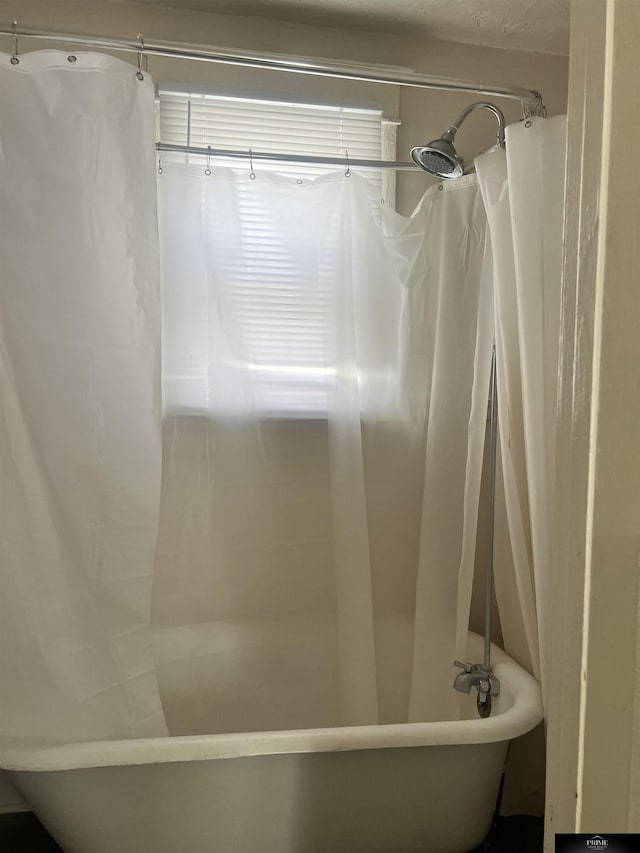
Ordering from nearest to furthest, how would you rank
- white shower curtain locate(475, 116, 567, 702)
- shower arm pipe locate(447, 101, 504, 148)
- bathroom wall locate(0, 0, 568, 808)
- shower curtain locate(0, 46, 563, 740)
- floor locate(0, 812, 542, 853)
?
shower curtain locate(0, 46, 563, 740) < white shower curtain locate(475, 116, 567, 702) < shower arm pipe locate(447, 101, 504, 148) < floor locate(0, 812, 542, 853) < bathroom wall locate(0, 0, 568, 808)

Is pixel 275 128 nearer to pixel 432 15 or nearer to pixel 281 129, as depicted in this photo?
pixel 281 129

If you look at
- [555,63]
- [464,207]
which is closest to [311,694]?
[464,207]

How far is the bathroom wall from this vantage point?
6.08ft

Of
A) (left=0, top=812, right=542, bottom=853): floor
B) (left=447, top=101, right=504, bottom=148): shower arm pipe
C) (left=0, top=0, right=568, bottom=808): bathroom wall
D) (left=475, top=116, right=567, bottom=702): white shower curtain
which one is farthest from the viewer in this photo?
(left=0, top=0, right=568, bottom=808): bathroom wall

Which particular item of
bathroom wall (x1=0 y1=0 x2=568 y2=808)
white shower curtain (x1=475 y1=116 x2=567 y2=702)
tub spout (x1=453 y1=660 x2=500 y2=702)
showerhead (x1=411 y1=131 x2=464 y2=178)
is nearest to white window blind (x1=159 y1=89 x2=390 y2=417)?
bathroom wall (x1=0 y1=0 x2=568 y2=808)

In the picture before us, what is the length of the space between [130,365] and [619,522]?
1127 mm

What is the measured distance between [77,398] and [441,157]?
0.97 m

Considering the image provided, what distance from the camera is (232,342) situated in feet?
5.83

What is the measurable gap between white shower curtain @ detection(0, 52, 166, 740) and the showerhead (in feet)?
1.98

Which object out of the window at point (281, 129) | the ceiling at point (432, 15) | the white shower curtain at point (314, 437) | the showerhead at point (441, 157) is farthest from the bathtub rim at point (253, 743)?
the ceiling at point (432, 15)

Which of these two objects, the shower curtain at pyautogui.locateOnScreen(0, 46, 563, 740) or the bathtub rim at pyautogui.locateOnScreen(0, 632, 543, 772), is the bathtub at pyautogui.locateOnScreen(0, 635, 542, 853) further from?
the shower curtain at pyautogui.locateOnScreen(0, 46, 563, 740)

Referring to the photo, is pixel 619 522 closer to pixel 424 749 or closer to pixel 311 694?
pixel 424 749

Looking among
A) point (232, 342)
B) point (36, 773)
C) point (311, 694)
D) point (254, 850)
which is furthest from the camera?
point (311, 694)

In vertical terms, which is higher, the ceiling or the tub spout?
the ceiling
